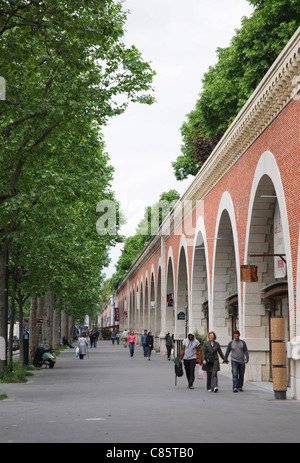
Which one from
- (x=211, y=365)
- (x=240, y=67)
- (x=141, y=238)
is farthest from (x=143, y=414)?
(x=141, y=238)

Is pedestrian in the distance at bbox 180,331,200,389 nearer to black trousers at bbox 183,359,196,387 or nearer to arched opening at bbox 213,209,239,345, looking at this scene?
black trousers at bbox 183,359,196,387

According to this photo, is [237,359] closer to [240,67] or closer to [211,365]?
[211,365]

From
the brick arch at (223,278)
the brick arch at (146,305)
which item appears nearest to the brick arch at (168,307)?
the brick arch at (146,305)

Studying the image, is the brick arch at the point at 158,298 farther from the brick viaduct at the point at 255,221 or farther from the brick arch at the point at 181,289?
the brick viaduct at the point at 255,221

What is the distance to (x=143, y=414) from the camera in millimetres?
12328

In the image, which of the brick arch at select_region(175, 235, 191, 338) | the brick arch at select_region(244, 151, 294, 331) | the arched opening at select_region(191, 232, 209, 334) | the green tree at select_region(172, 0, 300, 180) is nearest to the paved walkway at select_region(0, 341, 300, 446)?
the brick arch at select_region(244, 151, 294, 331)

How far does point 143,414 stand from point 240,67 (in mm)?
25909

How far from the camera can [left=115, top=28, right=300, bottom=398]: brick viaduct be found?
52.4 feet

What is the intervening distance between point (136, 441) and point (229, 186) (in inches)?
613

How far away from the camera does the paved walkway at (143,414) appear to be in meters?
9.59

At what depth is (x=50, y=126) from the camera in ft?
59.5

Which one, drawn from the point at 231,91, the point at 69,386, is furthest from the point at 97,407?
the point at 231,91

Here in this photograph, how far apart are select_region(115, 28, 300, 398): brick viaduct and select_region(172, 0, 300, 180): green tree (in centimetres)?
594

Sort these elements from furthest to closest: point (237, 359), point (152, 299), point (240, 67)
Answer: point (152, 299), point (240, 67), point (237, 359)
